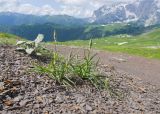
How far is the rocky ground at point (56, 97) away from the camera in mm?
13078

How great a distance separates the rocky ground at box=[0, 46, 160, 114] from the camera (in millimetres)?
13078

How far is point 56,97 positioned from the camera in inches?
556

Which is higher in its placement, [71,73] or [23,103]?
[71,73]

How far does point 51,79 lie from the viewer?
15852 millimetres

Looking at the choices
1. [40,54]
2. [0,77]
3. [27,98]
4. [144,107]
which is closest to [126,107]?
[144,107]

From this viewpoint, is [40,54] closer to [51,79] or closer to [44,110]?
[51,79]

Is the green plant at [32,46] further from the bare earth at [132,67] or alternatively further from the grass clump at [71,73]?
the bare earth at [132,67]

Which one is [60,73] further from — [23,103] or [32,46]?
[32,46]

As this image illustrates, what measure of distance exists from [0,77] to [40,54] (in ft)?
16.5

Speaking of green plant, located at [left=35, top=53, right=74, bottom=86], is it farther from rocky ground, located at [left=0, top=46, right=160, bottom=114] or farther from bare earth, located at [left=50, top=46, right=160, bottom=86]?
bare earth, located at [left=50, top=46, right=160, bottom=86]

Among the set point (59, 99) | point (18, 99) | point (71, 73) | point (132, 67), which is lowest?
point (132, 67)

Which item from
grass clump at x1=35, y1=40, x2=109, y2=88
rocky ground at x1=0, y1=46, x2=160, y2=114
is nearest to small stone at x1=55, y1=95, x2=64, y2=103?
rocky ground at x1=0, y1=46, x2=160, y2=114

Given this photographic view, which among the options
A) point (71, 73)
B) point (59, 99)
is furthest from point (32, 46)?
point (59, 99)

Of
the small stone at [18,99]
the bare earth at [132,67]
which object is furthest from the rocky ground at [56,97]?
the bare earth at [132,67]
